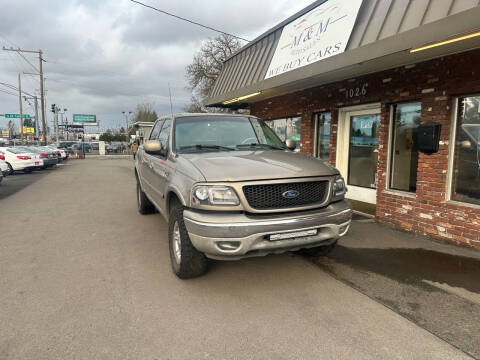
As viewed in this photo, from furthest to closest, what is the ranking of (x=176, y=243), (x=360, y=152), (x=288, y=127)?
(x=288, y=127) < (x=360, y=152) < (x=176, y=243)

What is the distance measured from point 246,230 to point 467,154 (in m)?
3.94

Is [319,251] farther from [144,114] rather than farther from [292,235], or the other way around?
[144,114]

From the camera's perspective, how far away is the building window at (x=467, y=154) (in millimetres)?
4789

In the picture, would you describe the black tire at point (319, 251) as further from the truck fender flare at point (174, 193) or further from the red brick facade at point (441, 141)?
the red brick facade at point (441, 141)

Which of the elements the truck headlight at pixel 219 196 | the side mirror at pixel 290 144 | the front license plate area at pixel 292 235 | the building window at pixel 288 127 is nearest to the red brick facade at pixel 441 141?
the side mirror at pixel 290 144

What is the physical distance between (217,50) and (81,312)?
34373 mm

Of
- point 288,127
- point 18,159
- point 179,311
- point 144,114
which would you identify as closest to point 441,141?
point 179,311

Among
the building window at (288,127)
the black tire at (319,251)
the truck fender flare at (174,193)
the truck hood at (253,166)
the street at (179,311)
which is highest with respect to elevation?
the building window at (288,127)

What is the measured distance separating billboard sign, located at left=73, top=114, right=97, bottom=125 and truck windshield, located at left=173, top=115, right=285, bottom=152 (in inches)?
3071

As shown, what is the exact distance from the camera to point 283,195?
3.28m

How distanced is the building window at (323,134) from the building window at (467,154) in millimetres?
3368

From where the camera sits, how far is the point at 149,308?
3.12m

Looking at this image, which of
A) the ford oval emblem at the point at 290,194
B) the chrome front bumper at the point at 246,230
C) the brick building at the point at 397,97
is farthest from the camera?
the brick building at the point at 397,97

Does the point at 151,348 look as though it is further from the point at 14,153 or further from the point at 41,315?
the point at 14,153
